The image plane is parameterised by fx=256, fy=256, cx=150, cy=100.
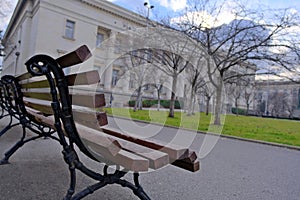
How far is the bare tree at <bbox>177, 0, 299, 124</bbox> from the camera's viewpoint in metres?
9.37

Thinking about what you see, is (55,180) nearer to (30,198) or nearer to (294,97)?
(30,198)

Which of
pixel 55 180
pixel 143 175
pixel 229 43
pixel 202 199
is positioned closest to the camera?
pixel 202 199

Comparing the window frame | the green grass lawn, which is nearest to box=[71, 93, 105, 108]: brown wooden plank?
the green grass lawn

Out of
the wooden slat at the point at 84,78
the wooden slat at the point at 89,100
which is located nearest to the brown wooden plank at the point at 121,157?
the wooden slat at the point at 89,100

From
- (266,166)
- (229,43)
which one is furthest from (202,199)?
(229,43)

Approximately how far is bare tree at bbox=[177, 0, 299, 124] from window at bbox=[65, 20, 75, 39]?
15.1 m

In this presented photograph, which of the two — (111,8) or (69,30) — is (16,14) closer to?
(69,30)

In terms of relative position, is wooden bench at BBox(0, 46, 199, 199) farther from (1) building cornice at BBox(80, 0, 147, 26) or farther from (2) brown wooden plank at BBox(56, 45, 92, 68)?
(1) building cornice at BBox(80, 0, 147, 26)

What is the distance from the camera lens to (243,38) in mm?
10242

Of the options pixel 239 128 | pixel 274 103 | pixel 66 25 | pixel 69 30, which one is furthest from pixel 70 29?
pixel 274 103

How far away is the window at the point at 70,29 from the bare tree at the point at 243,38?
15088 millimetres

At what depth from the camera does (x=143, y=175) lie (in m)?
2.90

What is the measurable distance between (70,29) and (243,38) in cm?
1792

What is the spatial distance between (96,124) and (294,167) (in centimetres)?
398
